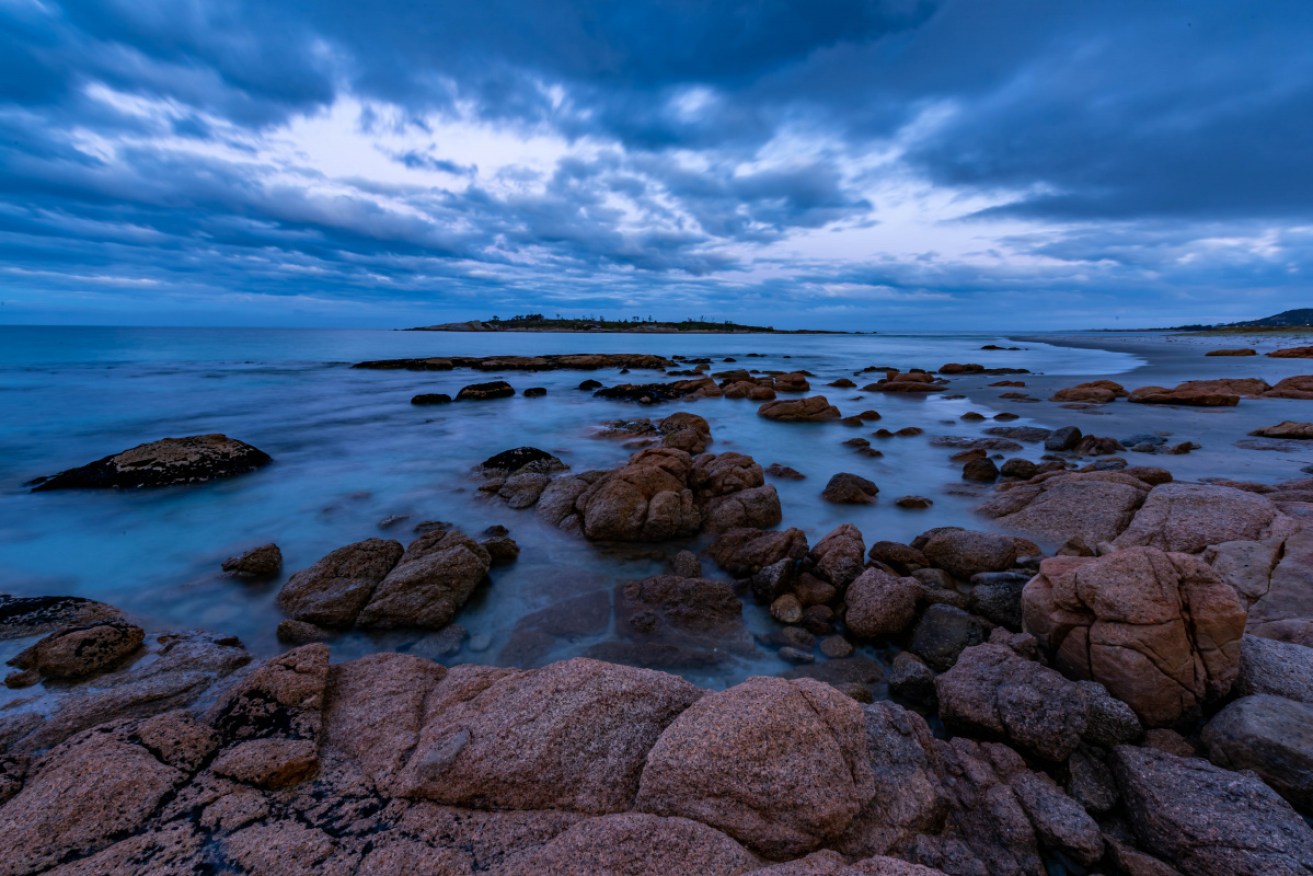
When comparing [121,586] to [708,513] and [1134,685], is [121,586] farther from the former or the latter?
[1134,685]

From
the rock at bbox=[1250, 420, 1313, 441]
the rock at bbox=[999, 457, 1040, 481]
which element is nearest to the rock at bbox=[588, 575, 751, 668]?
the rock at bbox=[999, 457, 1040, 481]

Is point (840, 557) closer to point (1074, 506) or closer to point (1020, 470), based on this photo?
point (1074, 506)

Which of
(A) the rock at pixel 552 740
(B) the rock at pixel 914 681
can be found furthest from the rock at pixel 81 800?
(B) the rock at pixel 914 681

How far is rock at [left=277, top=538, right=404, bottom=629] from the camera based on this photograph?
557cm

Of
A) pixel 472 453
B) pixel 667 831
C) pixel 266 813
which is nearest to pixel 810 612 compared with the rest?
pixel 667 831

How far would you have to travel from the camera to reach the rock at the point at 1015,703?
3.42 metres

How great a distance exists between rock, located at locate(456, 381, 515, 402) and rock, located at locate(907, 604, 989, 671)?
2348 cm

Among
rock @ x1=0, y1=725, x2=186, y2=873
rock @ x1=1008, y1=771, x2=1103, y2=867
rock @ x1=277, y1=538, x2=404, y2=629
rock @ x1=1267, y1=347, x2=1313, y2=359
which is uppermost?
rock @ x1=1267, y1=347, x2=1313, y2=359

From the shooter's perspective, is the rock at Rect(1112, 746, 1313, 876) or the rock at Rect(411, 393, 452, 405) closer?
the rock at Rect(1112, 746, 1313, 876)

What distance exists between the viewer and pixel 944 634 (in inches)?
196

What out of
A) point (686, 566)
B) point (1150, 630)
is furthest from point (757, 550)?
point (1150, 630)

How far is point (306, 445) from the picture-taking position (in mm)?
15148

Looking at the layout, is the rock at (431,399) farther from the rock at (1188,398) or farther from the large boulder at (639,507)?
the rock at (1188,398)

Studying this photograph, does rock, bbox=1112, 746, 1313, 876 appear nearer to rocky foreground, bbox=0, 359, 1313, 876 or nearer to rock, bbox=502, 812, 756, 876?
rocky foreground, bbox=0, 359, 1313, 876
